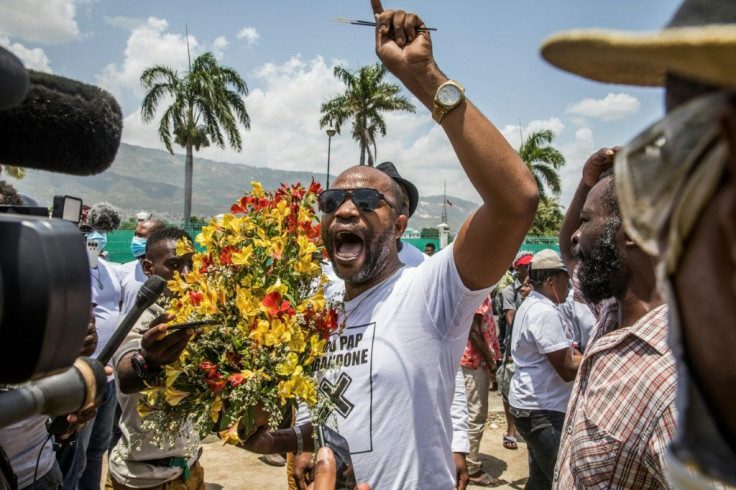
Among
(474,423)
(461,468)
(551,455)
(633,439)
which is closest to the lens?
(633,439)

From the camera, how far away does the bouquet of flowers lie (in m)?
1.94

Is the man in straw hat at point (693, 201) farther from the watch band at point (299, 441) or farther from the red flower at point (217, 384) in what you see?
the watch band at point (299, 441)

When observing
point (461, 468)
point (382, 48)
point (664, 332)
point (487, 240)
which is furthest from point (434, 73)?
point (461, 468)

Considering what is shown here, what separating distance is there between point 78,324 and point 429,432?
1.44m

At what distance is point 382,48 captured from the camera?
189 cm

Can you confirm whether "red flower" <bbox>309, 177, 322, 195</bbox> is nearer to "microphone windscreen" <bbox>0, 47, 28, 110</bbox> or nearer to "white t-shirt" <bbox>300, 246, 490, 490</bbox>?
"white t-shirt" <bbox>300, 246, 490, 490</bbox>

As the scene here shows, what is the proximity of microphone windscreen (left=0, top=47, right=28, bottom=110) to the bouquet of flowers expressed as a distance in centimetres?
113

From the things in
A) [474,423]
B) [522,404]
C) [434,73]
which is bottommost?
[474,423]

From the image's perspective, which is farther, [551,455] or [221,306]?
[551,455]

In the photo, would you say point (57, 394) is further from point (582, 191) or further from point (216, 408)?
point (582, 191)

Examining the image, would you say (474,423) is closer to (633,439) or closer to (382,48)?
(633,439)

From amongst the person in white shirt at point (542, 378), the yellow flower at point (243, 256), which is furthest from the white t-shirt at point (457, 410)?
the person in white shirt at point (542, 378)

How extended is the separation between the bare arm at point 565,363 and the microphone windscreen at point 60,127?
3.77m

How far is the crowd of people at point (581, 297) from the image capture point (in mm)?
678
